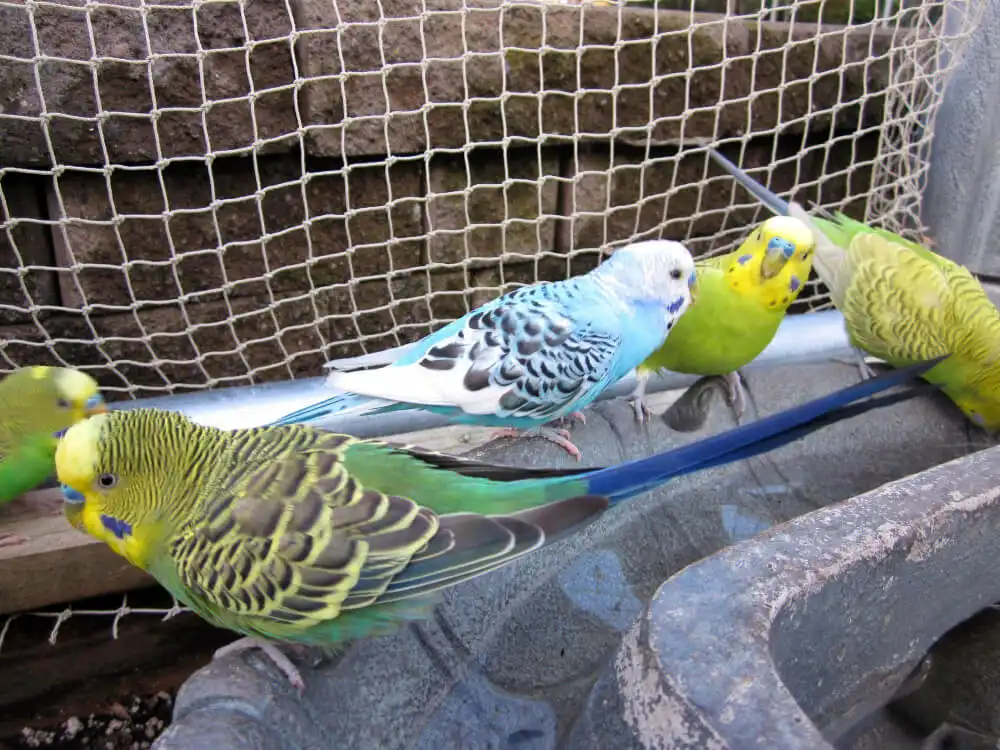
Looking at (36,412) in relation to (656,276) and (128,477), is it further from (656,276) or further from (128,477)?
(656,276)

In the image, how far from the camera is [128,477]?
911 millimetres

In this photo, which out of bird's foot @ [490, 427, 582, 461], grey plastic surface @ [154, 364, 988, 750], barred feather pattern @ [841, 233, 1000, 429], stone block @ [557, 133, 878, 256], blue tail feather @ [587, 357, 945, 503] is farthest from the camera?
stone block @ [557, 133, 878, 256]

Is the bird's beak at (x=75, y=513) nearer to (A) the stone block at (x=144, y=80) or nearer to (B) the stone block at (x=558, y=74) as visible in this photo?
(A) the stone block at (x=144, y=80)

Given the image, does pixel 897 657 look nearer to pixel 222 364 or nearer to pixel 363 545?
pixel 363 545

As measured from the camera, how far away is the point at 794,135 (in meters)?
2.16

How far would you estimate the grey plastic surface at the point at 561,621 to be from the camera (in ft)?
2.50

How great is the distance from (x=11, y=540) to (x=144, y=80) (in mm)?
899

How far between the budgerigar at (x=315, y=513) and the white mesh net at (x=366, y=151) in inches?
25.6

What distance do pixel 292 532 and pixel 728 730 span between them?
1.68 ft

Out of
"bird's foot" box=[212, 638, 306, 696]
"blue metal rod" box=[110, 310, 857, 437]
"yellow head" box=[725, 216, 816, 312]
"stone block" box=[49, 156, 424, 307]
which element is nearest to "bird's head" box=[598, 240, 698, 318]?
"yellow head" box=[725, 216, 816, 312]

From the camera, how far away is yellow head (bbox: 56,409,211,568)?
89 centimetres

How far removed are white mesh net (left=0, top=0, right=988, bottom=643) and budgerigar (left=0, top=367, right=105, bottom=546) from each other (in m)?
0.26

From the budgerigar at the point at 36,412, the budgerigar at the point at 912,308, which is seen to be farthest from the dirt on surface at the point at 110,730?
the budgerigar at the point at 912,308

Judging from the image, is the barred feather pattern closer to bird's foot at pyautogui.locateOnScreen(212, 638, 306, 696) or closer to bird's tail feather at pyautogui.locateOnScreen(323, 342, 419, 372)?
bird's tail feather at pyautogui.locateOnScreen(323, 342, 419, 372)
